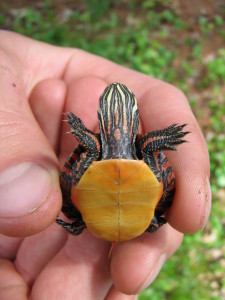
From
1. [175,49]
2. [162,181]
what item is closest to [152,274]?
[162,181]

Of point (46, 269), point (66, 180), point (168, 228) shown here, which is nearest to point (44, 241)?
point (46, 269)

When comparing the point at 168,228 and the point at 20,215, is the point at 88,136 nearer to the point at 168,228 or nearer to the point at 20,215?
the point at 20,215

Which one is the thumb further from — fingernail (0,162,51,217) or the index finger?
the index finger

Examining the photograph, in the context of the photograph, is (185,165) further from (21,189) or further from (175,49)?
(175,49)

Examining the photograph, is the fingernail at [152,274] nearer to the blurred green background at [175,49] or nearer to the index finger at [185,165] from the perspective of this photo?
the index finger at [185,165]

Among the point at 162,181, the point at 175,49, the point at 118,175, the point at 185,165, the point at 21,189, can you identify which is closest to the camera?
the point at 21,189

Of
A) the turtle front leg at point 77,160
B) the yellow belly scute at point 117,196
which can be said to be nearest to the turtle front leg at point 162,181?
the yellow belly scute at point 117,196

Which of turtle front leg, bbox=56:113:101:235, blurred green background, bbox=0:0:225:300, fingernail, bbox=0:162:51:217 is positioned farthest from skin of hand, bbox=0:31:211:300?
blurred green background, bbox=0:0:225:300
